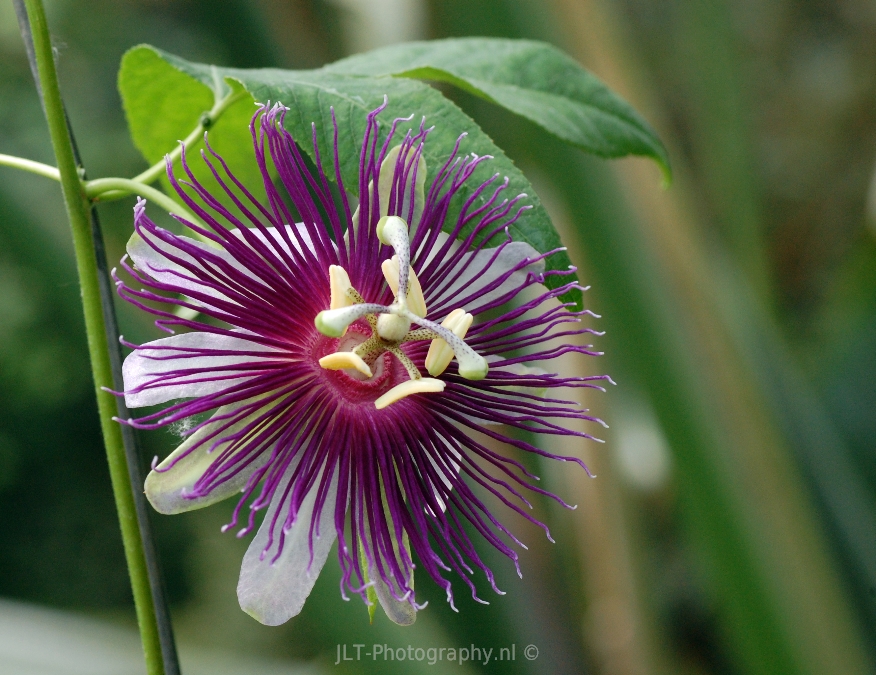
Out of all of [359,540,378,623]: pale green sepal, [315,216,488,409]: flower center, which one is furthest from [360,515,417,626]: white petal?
[315,216,488,409]: flower center

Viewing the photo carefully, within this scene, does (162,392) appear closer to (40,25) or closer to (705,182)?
(40,25)

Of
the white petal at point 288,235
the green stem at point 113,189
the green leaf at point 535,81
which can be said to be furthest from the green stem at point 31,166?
the green leaf at point 535,81

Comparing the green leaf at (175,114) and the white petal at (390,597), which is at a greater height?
the green leaf at (175,114)

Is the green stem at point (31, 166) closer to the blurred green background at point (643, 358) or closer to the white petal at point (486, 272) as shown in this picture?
the blurred green background at point (643, 358)

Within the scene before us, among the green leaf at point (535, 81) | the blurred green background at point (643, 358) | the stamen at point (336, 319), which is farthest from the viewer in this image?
the blurred green background at point (643, 358)

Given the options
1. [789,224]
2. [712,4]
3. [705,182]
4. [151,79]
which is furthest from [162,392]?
[789,224]

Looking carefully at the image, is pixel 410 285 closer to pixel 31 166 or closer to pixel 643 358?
pixel 31 166

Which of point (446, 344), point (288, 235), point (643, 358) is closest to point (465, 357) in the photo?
point (446, 344)

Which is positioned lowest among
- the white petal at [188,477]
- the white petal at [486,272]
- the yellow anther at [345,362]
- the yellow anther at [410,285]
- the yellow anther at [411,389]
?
the white petal at [188,477]
